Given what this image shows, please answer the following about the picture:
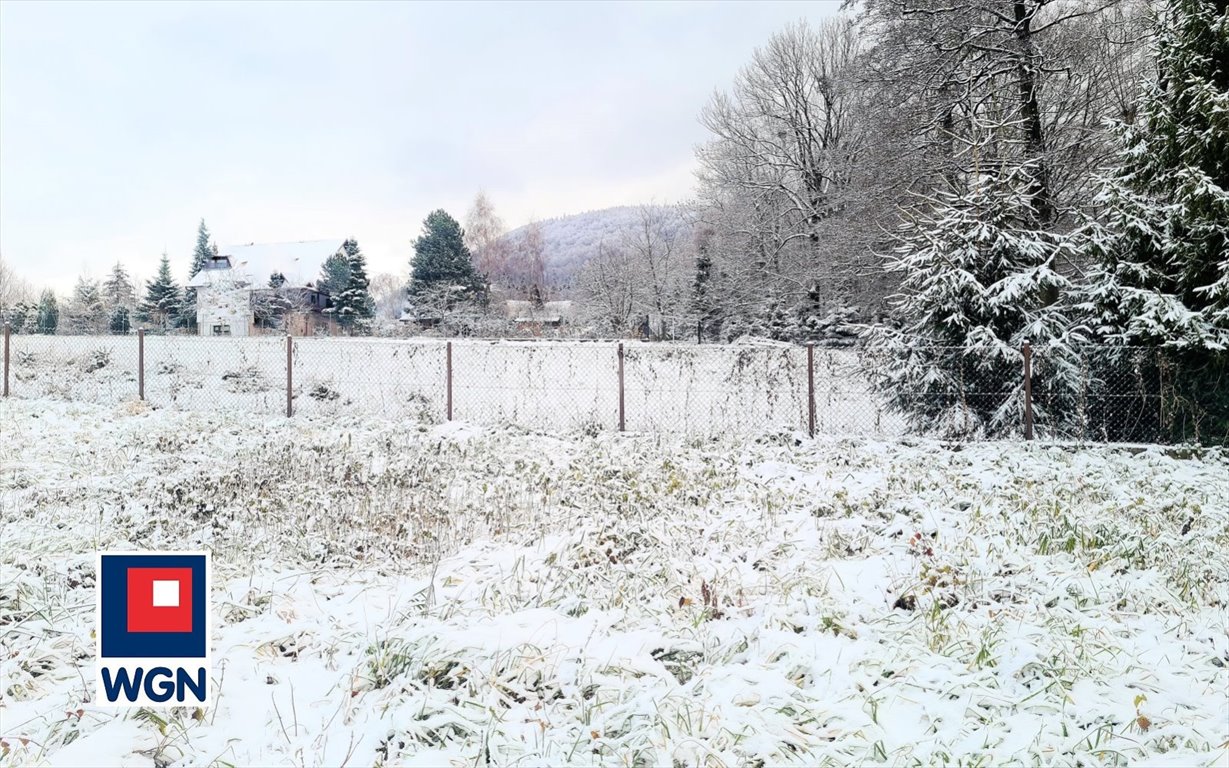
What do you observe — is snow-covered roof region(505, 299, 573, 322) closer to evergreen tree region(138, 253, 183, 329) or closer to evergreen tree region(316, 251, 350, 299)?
evergreen tree region(316, 251, 350, 299)

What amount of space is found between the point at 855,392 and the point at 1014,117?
599cm

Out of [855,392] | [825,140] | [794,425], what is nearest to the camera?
[794,425]

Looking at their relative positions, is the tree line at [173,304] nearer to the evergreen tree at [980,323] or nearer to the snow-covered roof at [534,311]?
the snow-covered roof at [534,311]

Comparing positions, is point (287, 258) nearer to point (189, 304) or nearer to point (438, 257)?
point (189, 304)

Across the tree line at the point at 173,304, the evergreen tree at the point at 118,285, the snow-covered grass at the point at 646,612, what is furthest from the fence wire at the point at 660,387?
the evergreen tree at the point at 118,285

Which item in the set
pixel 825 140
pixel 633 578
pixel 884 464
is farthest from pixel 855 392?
pixel 825 140

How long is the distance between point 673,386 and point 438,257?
28.0 meters

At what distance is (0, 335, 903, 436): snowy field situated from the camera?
9555mm

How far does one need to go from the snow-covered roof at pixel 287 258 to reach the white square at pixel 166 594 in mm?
39728

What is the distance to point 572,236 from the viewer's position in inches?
2398

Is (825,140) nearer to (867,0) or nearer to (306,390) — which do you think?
(867,0)

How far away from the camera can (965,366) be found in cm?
809

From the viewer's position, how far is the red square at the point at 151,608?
251cm

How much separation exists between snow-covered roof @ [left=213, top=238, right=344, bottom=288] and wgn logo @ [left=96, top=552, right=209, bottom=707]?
3980cm
